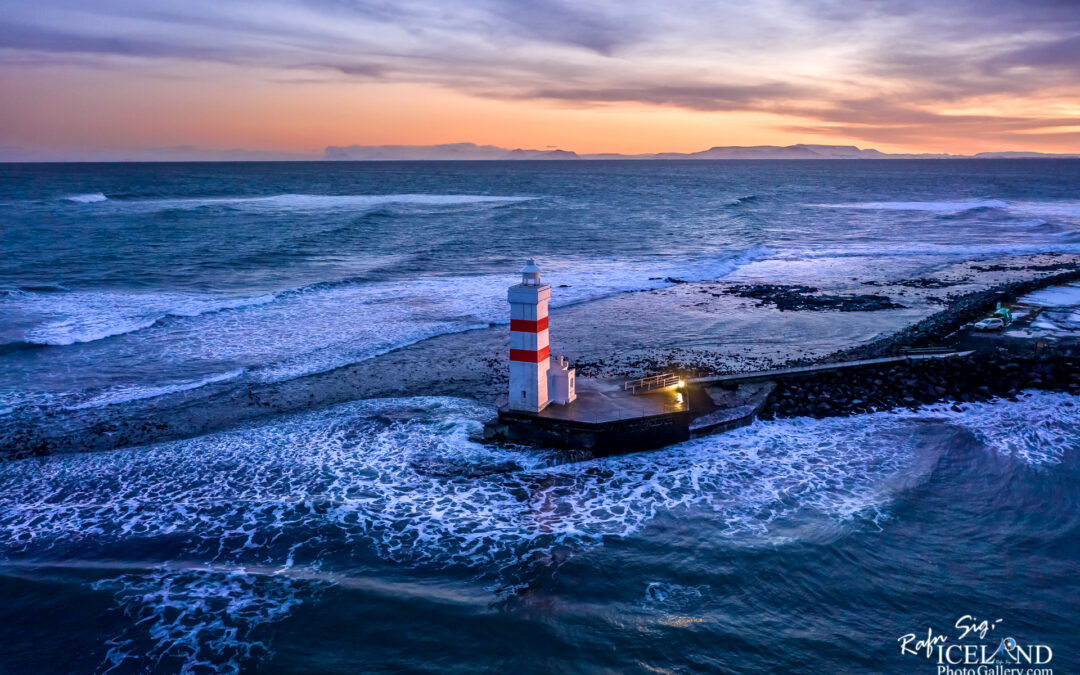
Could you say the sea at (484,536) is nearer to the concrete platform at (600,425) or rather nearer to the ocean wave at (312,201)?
the concrete platform at (600,425)

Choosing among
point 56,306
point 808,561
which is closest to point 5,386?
point 56,306

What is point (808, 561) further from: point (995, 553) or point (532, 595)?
point (532, 595)

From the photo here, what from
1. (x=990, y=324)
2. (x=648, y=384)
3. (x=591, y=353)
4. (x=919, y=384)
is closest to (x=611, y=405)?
(x=648, y=384)

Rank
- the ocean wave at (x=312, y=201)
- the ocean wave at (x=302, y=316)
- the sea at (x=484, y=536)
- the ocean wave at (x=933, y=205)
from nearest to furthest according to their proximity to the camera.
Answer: the sea at (x=484, y=536)
the ocean wave at (x=302, y=316)
the ocean wave at (x=933, y=205)
the ocean wave at (x=312, y=201)

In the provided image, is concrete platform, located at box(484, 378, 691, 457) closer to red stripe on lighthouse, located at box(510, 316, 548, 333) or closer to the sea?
the sea

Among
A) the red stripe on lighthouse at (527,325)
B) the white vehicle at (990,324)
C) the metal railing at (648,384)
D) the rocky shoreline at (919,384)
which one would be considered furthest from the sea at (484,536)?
the white vehicle at (990,324)

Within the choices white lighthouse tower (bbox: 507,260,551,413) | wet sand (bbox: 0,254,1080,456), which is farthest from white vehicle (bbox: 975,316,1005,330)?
white lighthouse tower (bbox: 507,260,551,413)

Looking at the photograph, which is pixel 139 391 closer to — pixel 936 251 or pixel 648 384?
pixel 648 384
